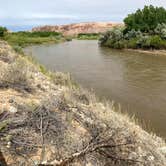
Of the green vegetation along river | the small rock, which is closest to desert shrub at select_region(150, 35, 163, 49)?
the green vegetation along river

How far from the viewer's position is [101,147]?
400 cm

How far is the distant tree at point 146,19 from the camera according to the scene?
Result: 118 ft

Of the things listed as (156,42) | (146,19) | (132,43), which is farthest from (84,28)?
(156,42)

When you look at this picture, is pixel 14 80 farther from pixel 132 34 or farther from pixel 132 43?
pixel 132 34

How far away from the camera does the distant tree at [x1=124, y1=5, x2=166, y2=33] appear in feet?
118

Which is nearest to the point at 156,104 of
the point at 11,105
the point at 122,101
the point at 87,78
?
the point at 122,101

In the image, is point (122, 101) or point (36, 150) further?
point (122, 101)

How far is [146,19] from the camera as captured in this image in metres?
36.5

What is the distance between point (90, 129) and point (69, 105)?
1011 millimetres

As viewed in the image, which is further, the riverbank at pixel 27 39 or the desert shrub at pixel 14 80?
the riverbank at pixel 27 39

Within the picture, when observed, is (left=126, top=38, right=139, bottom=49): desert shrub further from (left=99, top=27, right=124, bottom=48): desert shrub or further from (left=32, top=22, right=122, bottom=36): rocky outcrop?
(left=32, top=22, right=122, bottom=36): rocky outcrop

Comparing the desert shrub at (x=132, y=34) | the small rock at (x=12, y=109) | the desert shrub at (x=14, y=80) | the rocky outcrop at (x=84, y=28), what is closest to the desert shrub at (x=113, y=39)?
the desert shrub at (x=132, y=34)

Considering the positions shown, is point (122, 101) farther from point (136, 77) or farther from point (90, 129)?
point (90, 129)

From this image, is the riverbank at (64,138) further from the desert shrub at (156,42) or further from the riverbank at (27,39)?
the riverbank at (27,39)
